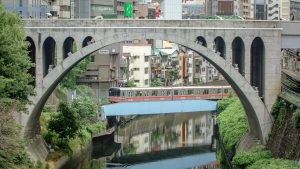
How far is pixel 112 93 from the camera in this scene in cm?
7050

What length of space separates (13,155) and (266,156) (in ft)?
46.8

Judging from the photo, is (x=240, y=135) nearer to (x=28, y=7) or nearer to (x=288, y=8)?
(x=28, y=7)

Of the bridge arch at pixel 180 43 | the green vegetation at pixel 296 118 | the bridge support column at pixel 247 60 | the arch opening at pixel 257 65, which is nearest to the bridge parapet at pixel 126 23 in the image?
the bridge arch at pixel 180 43

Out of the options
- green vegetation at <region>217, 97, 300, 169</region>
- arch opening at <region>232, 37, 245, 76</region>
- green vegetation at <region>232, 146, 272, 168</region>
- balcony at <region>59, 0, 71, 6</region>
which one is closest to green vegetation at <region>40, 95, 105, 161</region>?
green vegetation at <region>217, 97, 300, 169</region>

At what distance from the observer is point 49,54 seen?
42.5 meters

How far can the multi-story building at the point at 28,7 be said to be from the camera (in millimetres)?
53941

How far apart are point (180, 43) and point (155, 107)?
28255 mm

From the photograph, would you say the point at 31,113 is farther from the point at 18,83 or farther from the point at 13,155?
the point at 13,155

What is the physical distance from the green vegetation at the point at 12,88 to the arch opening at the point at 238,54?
13106mm

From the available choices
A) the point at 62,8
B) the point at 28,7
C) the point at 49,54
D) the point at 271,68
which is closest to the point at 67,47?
the point at 49,54

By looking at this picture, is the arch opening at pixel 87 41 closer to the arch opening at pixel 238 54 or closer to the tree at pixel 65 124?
the tree at pixel 65 124

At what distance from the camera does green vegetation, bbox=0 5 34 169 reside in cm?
2852

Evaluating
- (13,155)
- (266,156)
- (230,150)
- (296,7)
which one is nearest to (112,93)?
(230,150)

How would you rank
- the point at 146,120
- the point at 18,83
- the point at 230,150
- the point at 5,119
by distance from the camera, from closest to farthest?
1. the point at 5,119
2. the point at 18,83
3. the point at 230,150
4. the point at 146,120
